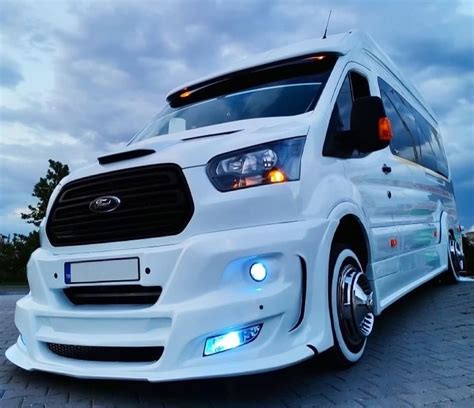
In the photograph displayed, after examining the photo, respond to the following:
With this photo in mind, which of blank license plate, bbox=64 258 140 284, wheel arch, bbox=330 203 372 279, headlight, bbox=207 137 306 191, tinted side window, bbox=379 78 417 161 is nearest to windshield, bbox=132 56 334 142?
headlight, bbox=207 137 306 191

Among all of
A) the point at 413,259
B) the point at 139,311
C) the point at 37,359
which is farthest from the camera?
the point at 413,259

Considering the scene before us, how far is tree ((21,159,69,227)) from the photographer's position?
25875 mm

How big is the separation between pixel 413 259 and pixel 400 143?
116 cm

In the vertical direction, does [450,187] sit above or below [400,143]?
below

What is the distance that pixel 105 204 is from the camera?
111 inches

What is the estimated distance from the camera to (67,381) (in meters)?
2.94

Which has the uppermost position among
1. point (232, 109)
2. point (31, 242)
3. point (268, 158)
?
point (232, 109)

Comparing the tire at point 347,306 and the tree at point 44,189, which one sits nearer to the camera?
the tire at point 347,306

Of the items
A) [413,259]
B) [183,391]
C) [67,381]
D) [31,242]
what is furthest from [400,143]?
[31,242]

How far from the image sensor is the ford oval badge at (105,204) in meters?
2.77

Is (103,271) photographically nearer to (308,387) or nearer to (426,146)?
(308,387)

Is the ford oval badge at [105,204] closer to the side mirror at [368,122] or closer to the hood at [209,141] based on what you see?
the hood at [209,141]

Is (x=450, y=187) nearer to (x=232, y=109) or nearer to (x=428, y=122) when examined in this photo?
(x=428, y=122)

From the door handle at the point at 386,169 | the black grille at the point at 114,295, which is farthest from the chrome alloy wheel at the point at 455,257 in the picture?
the black grille at the point at 114,295
